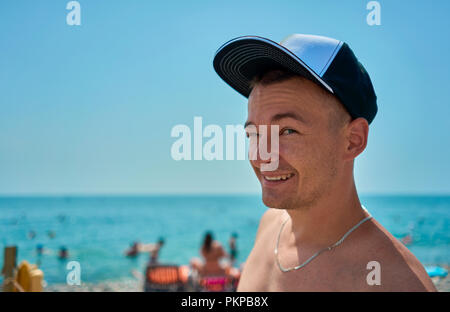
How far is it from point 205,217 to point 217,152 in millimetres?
59214

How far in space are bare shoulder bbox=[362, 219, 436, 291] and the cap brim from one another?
1.93ft

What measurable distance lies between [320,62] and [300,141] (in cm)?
28

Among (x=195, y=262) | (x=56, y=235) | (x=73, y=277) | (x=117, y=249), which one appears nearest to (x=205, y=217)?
(x=56, y=235)

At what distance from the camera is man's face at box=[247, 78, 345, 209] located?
1.38m

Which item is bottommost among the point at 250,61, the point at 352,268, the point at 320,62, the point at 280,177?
the point at 352,268

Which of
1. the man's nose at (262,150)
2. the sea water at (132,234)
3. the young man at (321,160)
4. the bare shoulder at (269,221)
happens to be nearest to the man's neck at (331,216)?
the young man at (321,160)

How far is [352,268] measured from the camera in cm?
142

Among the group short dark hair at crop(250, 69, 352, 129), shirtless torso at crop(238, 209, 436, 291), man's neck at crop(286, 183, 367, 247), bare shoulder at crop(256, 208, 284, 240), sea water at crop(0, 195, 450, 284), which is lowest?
shirtless torso at crop(238, 209, 436, 291)

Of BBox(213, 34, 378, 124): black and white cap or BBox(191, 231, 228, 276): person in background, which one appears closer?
BBox(213, 34, 378, 124): black and white cap

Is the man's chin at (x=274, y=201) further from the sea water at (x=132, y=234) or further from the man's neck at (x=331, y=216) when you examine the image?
the sea water at (x=132, y=234)

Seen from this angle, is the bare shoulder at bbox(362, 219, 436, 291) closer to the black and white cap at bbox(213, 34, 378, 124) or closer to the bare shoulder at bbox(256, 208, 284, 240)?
the black and white cap at bbox(213, 34, 378, 124)

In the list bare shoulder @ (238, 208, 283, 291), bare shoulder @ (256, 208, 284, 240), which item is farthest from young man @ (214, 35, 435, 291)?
bare shoulder @ (256, 208, 284, 240)

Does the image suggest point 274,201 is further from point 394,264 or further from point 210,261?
point 210,261

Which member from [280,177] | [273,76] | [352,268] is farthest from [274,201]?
[273,76]
